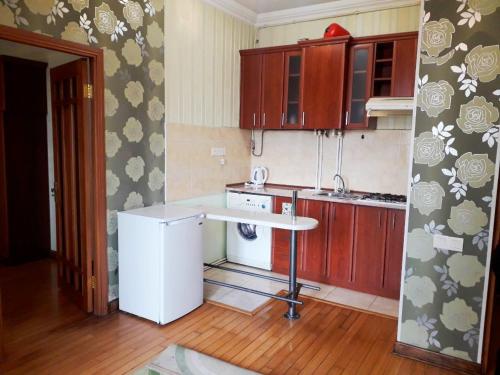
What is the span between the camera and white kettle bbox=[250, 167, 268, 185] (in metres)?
4.73

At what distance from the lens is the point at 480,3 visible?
7.52 ft

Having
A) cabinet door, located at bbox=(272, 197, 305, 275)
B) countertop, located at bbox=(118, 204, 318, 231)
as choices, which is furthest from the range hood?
cabinet door, located at bbox=(272, 197, 305, 275)

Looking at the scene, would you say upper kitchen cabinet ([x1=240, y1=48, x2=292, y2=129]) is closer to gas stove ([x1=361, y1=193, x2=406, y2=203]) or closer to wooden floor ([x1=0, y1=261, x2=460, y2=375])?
gas stove ([x1=361, y1=193, x2=406, y2=203])

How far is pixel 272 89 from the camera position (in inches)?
173

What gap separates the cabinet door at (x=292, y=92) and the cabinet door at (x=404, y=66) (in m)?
0.99

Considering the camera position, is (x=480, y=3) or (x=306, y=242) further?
(x=306, y=242)

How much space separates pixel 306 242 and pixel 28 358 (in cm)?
261

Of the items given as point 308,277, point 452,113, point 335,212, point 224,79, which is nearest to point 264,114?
point 224,79

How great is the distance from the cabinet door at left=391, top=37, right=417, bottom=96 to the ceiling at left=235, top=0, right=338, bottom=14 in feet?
3.35

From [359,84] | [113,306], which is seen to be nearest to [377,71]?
[359,84]

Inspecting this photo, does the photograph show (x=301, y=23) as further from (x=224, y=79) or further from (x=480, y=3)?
(x=480, y=3)

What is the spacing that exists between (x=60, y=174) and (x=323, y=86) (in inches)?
106

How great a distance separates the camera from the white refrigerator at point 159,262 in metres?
2.98

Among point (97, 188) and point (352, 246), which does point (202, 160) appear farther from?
point (352, 246)
